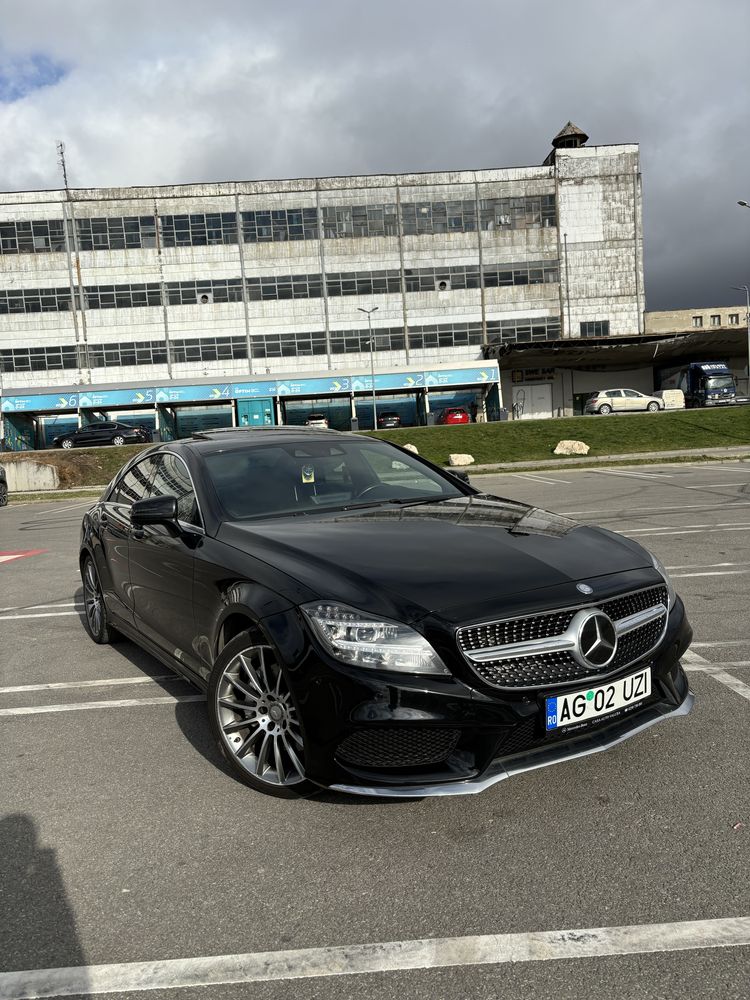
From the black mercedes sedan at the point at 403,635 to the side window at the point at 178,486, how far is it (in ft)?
0.10

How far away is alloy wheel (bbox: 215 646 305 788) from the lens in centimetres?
297

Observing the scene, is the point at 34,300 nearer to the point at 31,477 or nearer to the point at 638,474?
the point at 31,477

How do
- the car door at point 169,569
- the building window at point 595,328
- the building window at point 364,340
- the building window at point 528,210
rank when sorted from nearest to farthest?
the car door at point 169,569 → the building window at point 364,340 → the building window at point 528,210 → the building window at point 595,328

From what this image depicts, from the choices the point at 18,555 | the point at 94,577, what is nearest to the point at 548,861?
the point at 94,577

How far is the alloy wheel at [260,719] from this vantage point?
2.97 metres

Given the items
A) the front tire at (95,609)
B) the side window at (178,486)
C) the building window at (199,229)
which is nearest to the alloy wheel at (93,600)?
the front tire at (95,609)

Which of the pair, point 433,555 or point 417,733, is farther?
point 433,555

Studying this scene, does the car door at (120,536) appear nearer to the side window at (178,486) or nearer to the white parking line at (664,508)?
the side window at (178,486)

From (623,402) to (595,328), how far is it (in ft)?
53.6

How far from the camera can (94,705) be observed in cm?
438

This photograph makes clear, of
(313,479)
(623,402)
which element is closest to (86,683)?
(313,479)

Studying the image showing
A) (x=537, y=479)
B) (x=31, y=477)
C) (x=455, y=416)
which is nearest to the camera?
(x=537, y=479)

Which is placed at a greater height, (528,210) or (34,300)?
(528,210)

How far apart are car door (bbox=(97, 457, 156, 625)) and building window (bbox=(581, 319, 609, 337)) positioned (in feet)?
185
